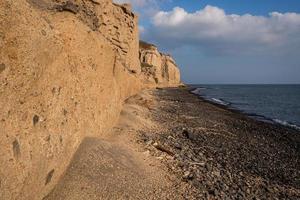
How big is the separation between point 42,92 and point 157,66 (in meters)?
96.9

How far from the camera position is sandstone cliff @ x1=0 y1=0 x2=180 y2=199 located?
5.65 m

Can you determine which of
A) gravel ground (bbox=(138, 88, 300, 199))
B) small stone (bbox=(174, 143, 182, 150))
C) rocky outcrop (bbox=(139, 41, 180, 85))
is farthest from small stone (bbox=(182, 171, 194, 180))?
rocky outcrop (bbox=(139, 41, 180, 85))

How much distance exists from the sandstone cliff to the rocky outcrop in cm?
7508

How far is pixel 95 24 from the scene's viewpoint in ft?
41.7

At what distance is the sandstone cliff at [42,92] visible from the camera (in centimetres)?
565

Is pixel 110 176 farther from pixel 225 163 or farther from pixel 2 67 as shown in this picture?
pixel 225 163

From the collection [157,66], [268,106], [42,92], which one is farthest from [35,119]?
[157,66]

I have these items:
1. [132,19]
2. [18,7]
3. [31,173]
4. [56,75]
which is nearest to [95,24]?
[56,75]

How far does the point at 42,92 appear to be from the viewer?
6.64m

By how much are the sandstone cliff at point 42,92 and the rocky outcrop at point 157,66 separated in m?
75.1

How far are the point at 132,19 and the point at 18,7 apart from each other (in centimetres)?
3500

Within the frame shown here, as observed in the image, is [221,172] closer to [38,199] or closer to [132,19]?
[38,199]

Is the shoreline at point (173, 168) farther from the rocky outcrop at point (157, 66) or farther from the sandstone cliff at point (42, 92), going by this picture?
the rocky outcrop at point (157, 66)

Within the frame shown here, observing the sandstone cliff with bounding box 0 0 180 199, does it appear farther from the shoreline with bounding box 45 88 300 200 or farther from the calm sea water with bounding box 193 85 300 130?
the calm sea water with bounding box 193 85 300 130
